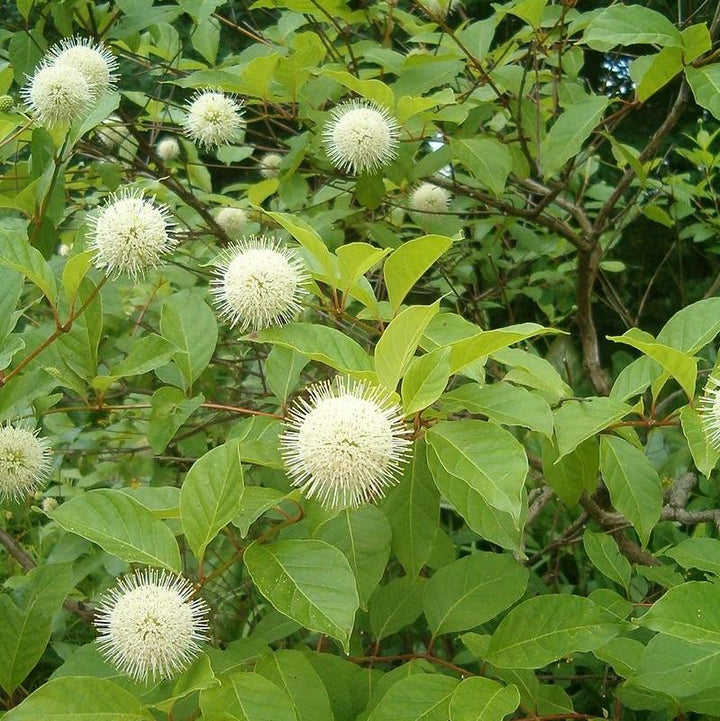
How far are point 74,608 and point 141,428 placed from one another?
674mm

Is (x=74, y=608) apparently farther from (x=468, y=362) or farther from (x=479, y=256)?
(x=479, y=256)

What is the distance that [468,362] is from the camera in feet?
2.58

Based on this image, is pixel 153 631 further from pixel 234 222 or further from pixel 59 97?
pixel 234 222

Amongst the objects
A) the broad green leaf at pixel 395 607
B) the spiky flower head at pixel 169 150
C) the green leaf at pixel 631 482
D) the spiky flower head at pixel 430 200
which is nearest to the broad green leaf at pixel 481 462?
the green leaf at pixel 631 482

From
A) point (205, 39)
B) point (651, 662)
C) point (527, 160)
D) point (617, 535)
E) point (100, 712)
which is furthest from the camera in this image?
point (205, 39)

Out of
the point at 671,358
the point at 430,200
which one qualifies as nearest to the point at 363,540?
the point at 671,358

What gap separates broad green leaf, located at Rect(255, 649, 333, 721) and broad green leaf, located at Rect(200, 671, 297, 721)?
6cm

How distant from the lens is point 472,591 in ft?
3.28

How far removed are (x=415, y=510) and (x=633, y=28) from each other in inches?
29.2

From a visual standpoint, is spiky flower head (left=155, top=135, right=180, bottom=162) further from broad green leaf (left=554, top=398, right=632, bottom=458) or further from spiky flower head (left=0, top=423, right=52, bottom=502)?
broad green leaf (left=554, top=398, right=632, bottom=458)

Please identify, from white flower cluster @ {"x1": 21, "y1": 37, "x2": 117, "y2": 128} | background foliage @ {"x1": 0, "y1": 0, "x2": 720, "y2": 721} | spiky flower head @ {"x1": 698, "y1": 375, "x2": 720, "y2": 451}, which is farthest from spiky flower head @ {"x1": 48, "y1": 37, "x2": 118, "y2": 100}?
spiky flower head @ {"x1": 698, "y1": 375, "x2": 720, "y2": 451}

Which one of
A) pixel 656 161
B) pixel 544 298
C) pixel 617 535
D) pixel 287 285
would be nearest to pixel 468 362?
pixel 287 285

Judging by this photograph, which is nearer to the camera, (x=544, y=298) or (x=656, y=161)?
(x=656, y=161)

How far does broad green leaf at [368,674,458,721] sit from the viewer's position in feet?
2.71
